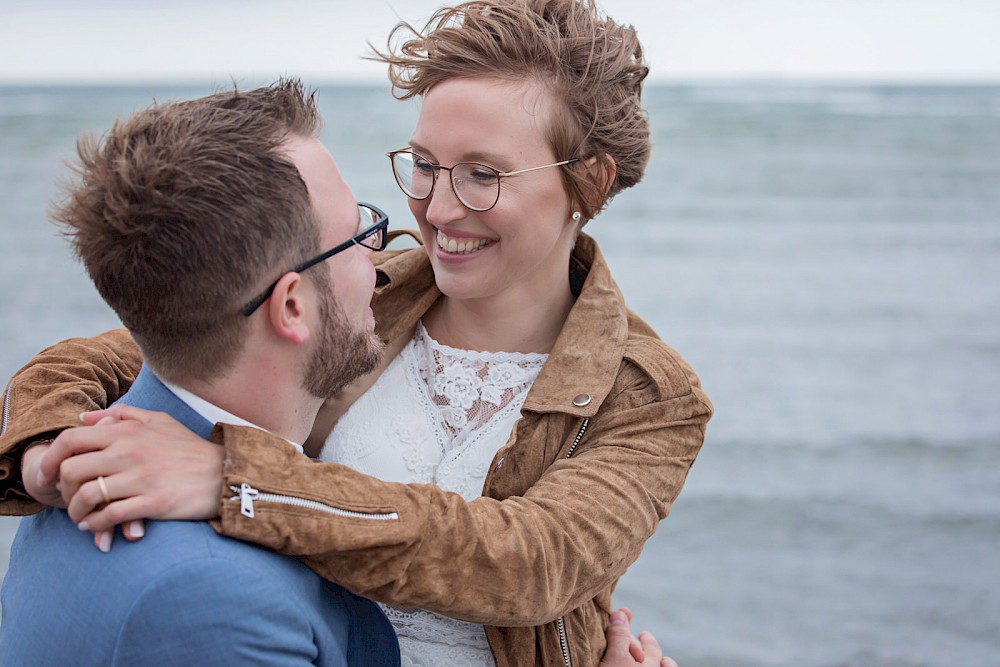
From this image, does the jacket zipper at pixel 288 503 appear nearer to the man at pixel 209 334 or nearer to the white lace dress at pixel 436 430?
the man at pixel 209 334

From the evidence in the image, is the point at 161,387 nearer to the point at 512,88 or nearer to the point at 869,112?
the point at 512,88

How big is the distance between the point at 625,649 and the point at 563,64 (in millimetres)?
1443

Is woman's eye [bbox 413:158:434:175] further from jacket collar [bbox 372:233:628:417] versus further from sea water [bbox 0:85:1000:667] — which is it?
sea water [bbox 0:85:1000:667]

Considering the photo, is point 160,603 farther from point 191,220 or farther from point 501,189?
point 501,189

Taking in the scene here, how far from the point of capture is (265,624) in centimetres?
161

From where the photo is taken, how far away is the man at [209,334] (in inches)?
61.4

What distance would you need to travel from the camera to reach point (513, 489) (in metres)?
2.32

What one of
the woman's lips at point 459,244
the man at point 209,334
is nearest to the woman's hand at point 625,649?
the man at point 209,334

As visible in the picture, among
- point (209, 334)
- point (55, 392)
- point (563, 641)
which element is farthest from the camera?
point (563, 641)

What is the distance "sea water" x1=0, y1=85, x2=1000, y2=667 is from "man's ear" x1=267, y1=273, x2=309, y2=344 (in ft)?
6.89

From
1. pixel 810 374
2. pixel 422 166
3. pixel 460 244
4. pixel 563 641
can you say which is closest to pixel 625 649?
pixel 563 641

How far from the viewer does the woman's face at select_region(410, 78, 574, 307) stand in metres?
2.37

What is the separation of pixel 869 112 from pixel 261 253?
28.9 m

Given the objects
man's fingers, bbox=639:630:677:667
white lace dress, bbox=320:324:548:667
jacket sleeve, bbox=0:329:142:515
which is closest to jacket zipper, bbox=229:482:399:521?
jacket sleeve, bbox=0:329:142:515
